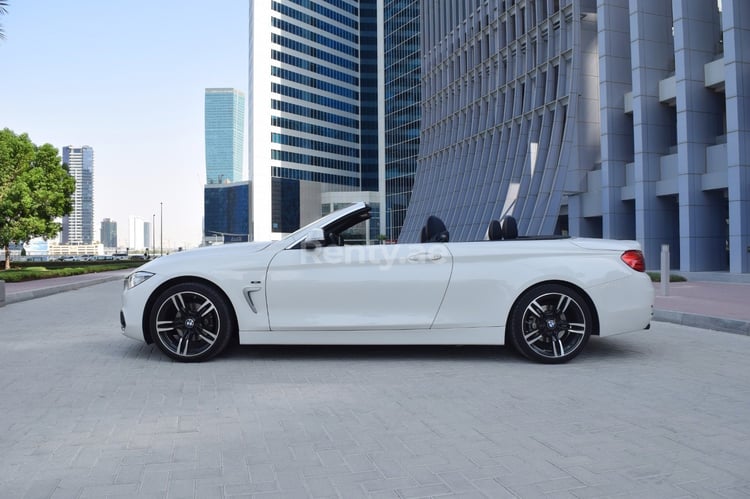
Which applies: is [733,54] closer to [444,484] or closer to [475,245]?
[475,245]

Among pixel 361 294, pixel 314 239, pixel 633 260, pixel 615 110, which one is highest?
pixel 615 110

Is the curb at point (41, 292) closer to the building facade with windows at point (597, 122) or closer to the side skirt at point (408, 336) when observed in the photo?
the side skirt at point (408, 336)

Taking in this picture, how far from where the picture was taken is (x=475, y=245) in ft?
18.7

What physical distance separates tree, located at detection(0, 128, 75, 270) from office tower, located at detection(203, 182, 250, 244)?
3712 inches

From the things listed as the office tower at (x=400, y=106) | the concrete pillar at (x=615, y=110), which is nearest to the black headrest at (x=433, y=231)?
the concrete pillar at (x=615, y=110)

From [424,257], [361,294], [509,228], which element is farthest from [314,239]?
[509,228]

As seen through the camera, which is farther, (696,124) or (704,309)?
(696,124)

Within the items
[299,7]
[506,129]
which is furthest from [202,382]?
[299,7]

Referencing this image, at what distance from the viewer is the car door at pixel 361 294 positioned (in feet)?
18.2

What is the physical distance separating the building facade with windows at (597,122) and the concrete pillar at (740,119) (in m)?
0.04

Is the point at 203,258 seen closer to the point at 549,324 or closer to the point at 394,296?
the point at 394,296

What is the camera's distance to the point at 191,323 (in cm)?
565

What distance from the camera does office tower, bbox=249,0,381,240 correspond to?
99562mm

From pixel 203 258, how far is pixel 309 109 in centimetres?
10425
